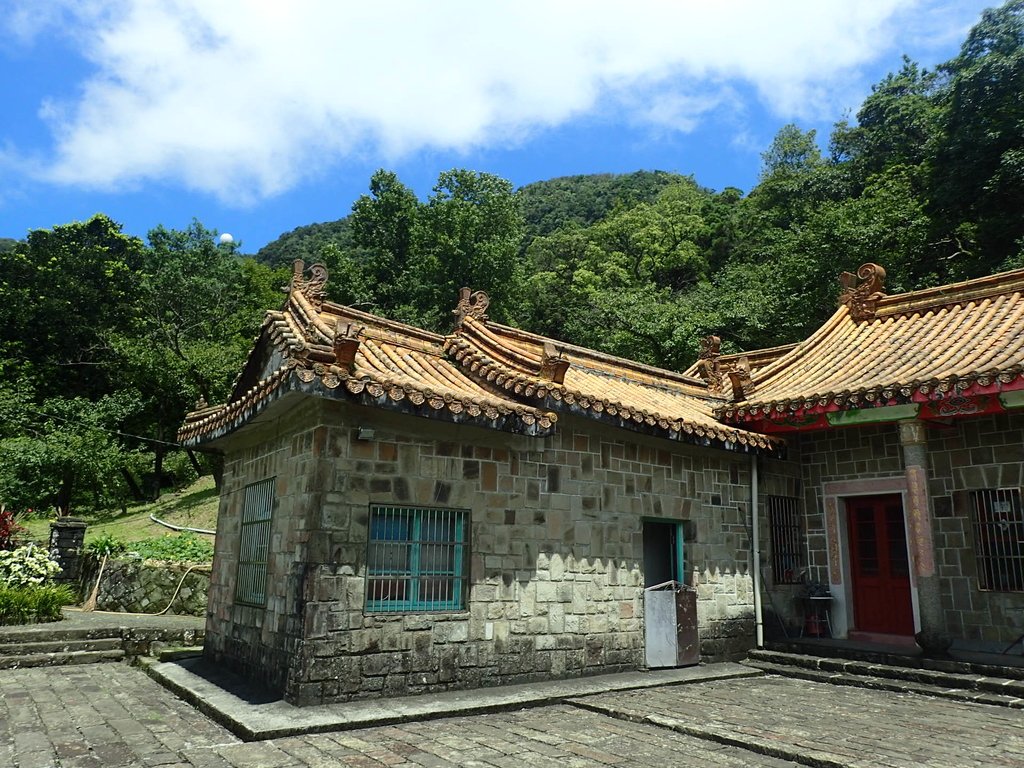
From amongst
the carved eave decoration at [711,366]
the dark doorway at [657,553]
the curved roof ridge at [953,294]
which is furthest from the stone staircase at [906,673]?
the curved roof ridge at [953,294]

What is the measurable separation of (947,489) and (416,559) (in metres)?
7.38

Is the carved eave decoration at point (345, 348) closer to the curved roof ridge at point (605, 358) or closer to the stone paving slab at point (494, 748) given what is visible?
the stone paving slab at point (494, 748)

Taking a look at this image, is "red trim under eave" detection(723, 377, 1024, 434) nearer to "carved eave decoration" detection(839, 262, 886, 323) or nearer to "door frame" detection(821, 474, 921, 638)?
"door frame" detection(821, 474, 921, 638)

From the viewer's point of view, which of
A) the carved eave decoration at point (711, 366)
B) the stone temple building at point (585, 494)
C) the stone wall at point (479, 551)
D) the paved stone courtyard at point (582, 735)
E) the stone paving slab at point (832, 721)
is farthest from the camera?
the carved eave decoration at point (711, 366)

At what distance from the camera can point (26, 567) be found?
1358 cm

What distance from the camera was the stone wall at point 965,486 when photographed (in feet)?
30.5

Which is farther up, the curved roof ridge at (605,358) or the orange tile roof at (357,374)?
the curved roof ridge at (605,358)

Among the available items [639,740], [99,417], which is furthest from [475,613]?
[99,417]

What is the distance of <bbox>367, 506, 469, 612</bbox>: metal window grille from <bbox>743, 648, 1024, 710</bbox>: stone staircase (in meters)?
4.67

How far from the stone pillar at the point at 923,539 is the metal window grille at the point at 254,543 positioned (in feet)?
26.1

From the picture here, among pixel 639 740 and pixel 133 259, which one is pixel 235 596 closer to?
pixel 639 740

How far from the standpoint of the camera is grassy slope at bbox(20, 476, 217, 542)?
22.5 meters

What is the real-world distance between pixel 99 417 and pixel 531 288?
62.8 feet

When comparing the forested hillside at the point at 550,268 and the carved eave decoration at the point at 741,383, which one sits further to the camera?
the forested hillside at the point at 550,268
